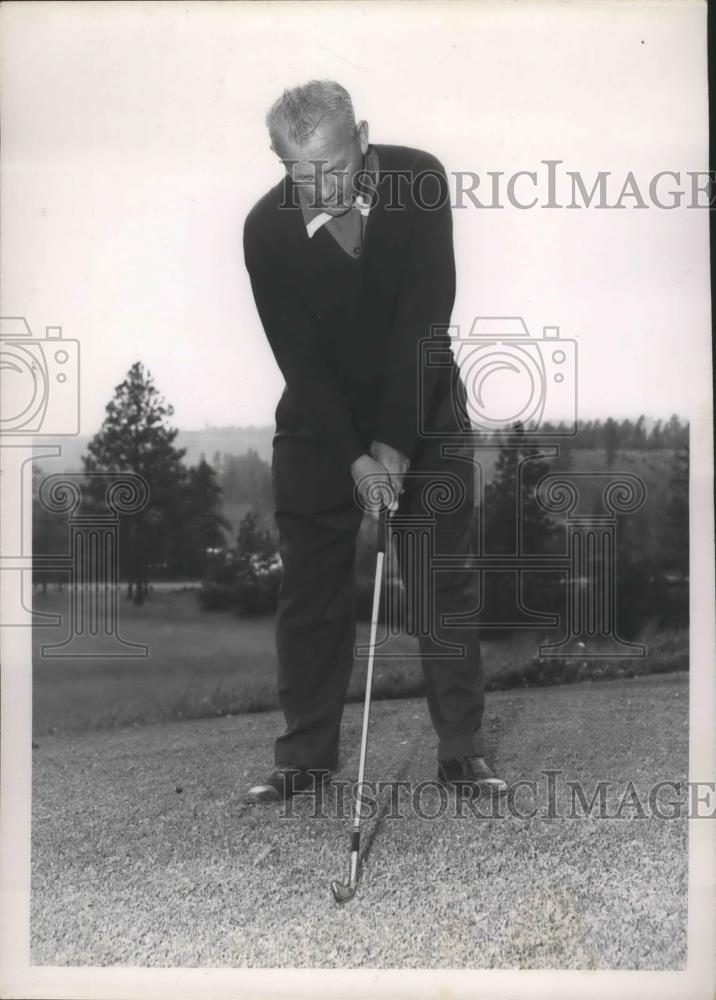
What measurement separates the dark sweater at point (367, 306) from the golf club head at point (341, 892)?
872mm

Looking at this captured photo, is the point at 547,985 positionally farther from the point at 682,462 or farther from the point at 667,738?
the point at 682,462

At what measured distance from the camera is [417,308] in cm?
250

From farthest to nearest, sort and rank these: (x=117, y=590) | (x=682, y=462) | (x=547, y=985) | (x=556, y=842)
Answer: (x=117, y=590), (x=682, y=462), (x=556, y=842), (x=547, y=985)

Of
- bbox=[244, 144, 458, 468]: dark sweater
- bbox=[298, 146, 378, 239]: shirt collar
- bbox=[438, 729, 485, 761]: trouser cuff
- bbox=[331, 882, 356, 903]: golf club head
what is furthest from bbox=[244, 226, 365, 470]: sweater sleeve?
bbox=[331, 882, 356, 903]: golf club head

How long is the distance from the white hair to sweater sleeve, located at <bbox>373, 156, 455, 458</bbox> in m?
0.23

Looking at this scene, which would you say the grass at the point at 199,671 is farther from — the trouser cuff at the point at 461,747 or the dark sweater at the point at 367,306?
the dark sweater at the point at 367,306

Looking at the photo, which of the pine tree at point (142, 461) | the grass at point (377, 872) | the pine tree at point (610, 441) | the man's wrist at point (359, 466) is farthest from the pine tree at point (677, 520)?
the pine tree at point (142, 461)

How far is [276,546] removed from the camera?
290 centimetres

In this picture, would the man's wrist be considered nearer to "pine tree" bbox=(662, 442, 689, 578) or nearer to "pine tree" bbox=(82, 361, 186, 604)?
"pine tree" bbox=(82, 361, 186, 604)

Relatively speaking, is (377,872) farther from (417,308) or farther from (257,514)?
(417,308)

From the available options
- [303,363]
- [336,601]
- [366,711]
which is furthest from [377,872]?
[303,363]

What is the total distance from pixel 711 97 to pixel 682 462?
78 centimetres

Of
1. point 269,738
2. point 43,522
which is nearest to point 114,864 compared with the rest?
point 269,738

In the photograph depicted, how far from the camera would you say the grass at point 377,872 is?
2.19 meters
